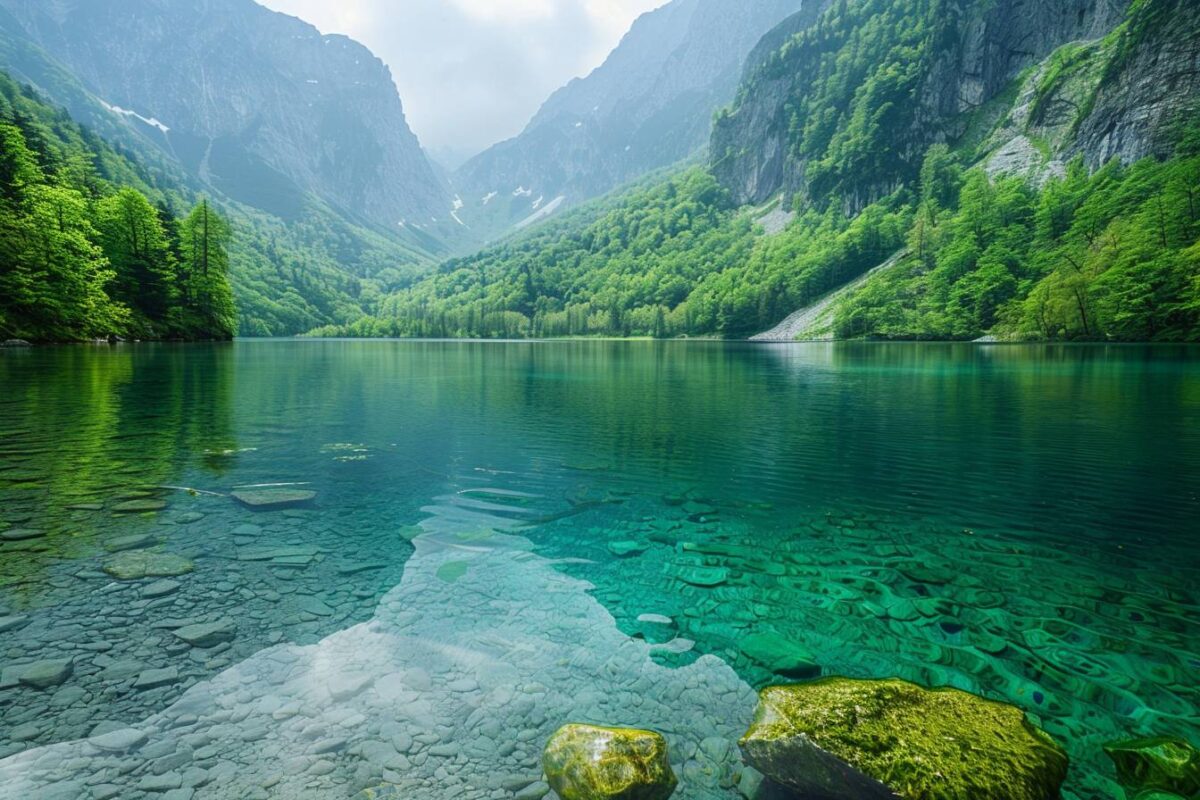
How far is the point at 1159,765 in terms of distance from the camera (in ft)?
19.3

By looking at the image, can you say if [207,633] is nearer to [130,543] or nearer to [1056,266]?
[130,543]

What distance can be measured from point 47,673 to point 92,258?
10640 centimetres

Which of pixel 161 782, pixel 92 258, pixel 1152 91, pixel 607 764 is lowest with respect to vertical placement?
pixel 161 782

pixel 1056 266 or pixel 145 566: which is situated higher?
pixel 1056 266

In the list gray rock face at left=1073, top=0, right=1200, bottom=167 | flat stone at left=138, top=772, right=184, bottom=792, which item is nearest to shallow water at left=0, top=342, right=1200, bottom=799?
flat stone at left=138, top=772, right=184, bottom=792

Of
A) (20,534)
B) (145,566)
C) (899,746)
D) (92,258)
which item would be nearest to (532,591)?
(899,746)

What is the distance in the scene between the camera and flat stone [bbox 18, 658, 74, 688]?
722 centimetres

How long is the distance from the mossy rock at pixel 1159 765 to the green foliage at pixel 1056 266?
113056mm

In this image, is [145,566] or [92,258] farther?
[92,258]

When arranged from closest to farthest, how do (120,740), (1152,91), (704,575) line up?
(120,740)
(704,575)
(1152,91)

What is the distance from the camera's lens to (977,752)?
5836 millimetres

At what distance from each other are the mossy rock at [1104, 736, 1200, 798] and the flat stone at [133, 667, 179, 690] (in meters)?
11.7

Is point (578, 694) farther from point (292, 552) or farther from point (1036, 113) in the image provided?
point (1036, 113)

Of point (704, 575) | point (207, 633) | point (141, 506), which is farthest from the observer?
point (141, 506)
